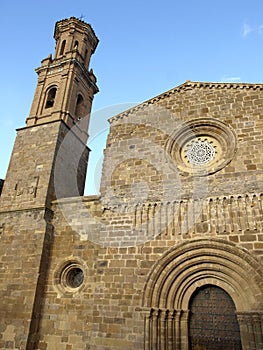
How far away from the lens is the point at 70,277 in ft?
33.7

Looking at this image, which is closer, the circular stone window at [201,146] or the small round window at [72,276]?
the circular stone window at [201,146]

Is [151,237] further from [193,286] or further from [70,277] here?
[70,277]

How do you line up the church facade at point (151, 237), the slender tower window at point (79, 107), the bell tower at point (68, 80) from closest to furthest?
1. the church facade at point (151, 237)
2. the bell tower at point (68, 80)
3. the slender tower window at point (79, 107)

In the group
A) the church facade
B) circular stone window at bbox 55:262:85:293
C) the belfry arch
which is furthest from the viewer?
circular stone window at bbox 55:262:85:293

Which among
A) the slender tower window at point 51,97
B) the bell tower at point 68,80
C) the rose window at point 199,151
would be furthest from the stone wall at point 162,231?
the slender tower window at point 51,97

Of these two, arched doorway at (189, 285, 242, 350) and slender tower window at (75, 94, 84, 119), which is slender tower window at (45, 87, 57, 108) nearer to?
slender tower window at (75, 94, 84, 119)

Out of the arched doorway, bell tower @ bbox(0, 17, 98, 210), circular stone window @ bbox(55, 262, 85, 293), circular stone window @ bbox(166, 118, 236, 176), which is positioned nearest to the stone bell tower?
bell tower @ bbox(0, 17, 98, 210)

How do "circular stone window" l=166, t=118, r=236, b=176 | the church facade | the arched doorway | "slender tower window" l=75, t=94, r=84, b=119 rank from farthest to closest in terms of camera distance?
"slender tower window" l=75, t=94, r=84, b=119 < "circular stone window" l=166, t=118, r=236, b=176 < the church facade < the arched doorway

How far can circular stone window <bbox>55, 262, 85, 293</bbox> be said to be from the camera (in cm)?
997

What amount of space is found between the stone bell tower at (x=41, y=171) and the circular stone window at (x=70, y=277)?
0.57 m

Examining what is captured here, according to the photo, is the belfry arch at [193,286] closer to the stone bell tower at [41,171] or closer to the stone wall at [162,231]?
the stone wall at [162,231]

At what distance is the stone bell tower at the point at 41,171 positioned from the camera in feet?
31.9

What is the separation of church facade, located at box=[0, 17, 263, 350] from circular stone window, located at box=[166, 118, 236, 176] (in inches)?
1.5

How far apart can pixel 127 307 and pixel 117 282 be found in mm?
750
